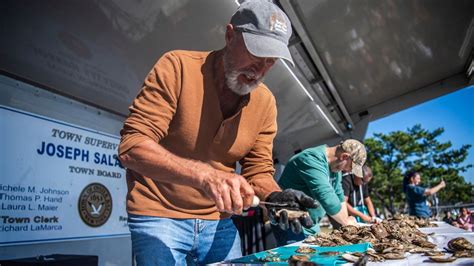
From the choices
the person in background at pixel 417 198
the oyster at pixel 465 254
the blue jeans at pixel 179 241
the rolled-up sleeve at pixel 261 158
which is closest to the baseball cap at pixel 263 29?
the rolled-up sleeve at pixel 261 158

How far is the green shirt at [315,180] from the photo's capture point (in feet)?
10.1

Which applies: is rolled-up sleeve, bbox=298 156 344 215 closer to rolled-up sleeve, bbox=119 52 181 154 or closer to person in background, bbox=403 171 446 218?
rolled-up sleeve, bbox=119 52 181 154

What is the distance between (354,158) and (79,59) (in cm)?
276

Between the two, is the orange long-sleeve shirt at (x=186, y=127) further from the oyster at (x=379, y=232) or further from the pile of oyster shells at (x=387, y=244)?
the oyster at (x=379, y=232)

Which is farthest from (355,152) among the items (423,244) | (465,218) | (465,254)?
(465,218)

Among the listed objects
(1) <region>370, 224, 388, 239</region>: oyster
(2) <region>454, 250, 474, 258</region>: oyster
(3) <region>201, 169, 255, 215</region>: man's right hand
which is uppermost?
(3) <region>201, 169, 255, 215</region>: man's right hand

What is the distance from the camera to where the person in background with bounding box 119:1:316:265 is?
138 centimetres

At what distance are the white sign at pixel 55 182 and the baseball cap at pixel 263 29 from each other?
200 centimetres

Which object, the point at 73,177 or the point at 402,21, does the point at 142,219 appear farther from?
the point at 402,21

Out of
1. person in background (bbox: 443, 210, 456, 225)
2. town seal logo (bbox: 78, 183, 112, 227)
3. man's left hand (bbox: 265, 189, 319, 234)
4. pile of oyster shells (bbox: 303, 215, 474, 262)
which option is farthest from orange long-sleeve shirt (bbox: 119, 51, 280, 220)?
person in background (bbox: 443, 210, 456, 225)

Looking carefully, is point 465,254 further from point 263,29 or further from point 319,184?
point 319,184

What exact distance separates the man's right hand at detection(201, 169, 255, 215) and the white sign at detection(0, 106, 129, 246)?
1.98 meters

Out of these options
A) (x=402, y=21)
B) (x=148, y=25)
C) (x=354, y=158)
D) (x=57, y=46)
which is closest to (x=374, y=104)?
(x=402, y=21)

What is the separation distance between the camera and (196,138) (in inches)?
64.6
